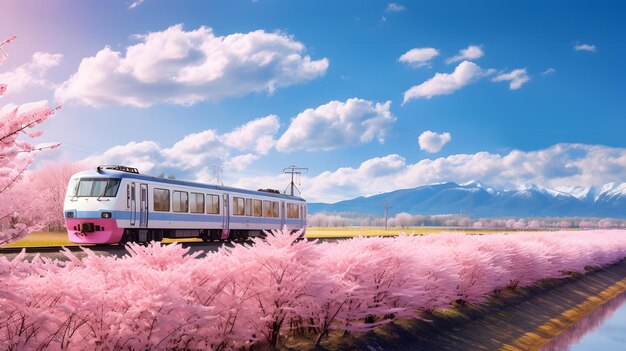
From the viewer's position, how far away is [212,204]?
100 ft

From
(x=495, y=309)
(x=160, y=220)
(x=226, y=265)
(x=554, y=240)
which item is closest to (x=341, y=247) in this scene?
(x=226, y=265)

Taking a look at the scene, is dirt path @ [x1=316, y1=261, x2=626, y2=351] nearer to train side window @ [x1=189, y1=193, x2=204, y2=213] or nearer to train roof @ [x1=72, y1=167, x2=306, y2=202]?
train roof @ [x1=72, y1=167, x2=306, y2=202]

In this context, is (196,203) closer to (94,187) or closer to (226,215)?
(226,215)

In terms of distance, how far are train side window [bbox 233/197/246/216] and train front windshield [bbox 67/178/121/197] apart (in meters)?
9.32

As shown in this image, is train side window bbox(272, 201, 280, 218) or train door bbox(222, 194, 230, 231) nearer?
train door bbox(222, 194, 230, 231)

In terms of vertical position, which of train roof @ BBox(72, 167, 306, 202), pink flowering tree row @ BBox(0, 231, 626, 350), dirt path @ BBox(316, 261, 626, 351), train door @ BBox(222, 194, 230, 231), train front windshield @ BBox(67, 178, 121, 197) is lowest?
dirt path @ BBox(316, 261, 626, 351)

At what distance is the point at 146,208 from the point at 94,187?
2.28 metres

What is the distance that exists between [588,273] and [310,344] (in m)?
25.7

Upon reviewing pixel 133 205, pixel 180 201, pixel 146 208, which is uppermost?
pixel 180 201

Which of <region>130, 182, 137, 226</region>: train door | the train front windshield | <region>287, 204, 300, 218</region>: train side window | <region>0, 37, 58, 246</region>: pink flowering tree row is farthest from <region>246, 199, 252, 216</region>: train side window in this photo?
<region>0, 37, 58, 246</region>: pink flowering tree row

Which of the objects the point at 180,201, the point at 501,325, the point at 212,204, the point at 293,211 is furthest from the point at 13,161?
the point at 293,211

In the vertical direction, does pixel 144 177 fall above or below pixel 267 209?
above

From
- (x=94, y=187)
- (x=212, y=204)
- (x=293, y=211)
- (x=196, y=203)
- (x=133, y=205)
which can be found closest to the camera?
(x=94, y=187)

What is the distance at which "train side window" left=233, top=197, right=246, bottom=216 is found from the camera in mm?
32656
